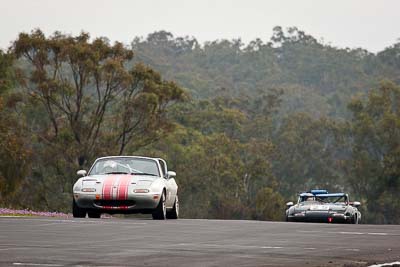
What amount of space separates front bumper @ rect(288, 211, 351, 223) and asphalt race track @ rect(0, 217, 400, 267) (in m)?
9.12

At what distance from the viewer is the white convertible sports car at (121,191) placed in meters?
21.5

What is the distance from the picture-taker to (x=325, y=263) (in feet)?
35.7

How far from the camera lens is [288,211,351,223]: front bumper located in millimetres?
27344

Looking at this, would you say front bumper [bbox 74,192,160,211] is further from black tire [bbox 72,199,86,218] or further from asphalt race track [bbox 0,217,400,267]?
asphalt race track [bbox 0,217,400,267]

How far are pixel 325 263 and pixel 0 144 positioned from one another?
43.8 meters

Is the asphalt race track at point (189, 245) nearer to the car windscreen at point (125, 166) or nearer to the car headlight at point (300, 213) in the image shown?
the car windscreen at point (125, 166)

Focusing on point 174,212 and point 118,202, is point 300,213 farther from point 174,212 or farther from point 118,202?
point 118,202

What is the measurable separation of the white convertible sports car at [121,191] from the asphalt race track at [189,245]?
130 inches

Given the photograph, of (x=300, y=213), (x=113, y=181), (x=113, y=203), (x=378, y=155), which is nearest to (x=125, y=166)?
(x=113, y=181)

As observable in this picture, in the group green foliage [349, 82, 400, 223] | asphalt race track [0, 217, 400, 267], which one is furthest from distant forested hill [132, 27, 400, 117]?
asphalt race track [0, 217, 400, 267]

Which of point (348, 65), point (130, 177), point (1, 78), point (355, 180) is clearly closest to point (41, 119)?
point (1, 78)

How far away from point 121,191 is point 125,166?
1.15m

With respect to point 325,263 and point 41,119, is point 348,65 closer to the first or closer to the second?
point 41,119

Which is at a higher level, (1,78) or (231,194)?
(1,78)
